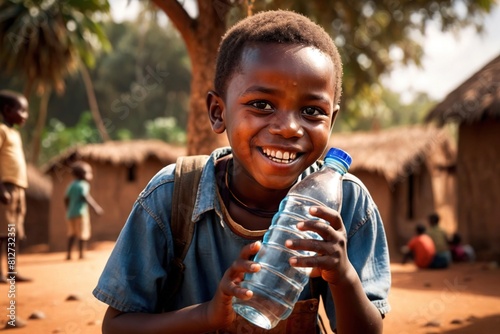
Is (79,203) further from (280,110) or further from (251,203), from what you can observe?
(280,110)

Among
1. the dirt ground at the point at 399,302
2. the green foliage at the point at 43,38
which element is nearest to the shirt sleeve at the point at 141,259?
the dirt ground at the point at 399,302

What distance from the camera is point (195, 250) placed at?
6.82ft

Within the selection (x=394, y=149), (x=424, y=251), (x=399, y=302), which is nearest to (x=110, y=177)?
(x=394, y=149)

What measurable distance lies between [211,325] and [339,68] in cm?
104

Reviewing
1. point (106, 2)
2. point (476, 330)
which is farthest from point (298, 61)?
point (106, 2)

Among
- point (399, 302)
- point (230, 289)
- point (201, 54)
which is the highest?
point (201, 54)

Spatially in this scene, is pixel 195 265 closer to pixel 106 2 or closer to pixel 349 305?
pixel 349 305

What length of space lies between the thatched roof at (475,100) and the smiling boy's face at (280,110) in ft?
28.6

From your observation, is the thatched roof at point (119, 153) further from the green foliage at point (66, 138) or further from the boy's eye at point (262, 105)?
the boy's eye at point (262, 105)

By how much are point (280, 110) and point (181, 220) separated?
0.55m

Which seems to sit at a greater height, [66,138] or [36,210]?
[66,138]

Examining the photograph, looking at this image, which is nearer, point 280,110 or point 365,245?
point 280,110

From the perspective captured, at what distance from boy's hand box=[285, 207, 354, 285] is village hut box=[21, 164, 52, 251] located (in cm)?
1553

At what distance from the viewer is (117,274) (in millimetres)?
2004
